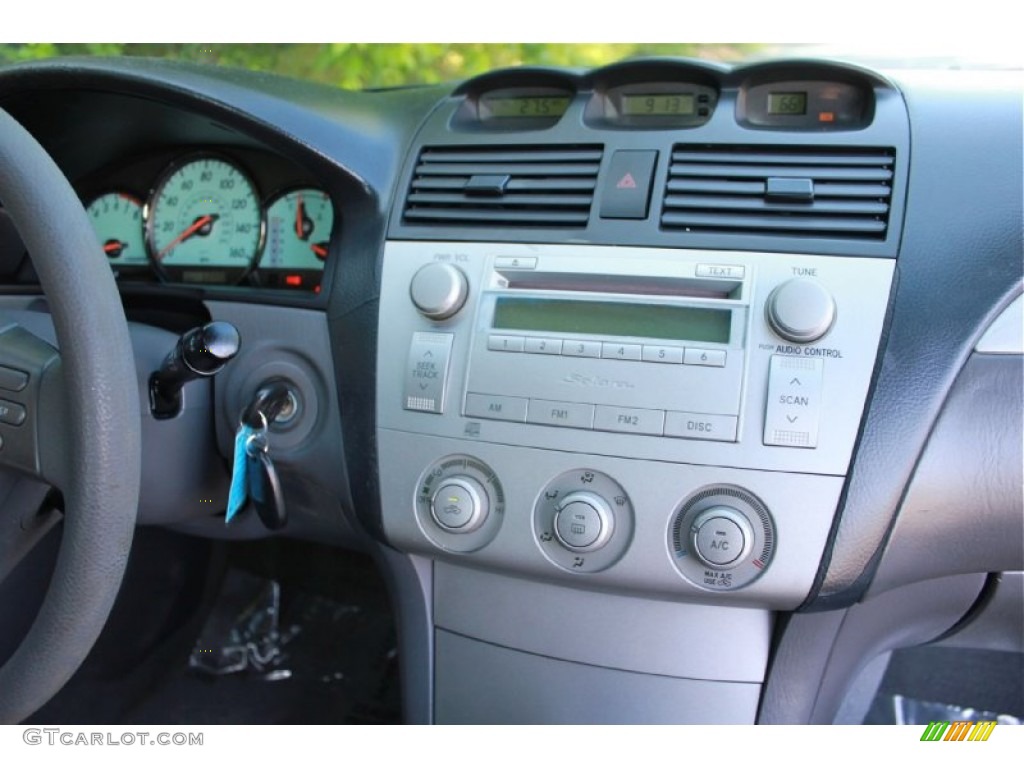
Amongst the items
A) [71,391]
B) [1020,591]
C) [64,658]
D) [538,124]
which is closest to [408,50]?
[538,124]

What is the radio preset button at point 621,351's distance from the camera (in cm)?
115

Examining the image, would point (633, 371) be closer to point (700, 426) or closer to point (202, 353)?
point (700, 426)

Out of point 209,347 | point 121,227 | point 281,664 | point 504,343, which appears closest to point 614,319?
point 504,343

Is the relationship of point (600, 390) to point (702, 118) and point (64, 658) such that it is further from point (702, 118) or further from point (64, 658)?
point (64, 658)

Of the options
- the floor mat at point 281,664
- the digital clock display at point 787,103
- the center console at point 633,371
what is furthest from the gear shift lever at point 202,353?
the floor mat at point 281,664

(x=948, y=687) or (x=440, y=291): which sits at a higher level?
(x=440, y=291)

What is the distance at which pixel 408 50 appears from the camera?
181cm

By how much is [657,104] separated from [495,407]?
55cm

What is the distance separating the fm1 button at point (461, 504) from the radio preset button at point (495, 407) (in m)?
0.10

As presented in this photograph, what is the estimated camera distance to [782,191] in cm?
115

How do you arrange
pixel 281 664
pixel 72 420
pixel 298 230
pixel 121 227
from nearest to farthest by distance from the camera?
pixel 72 420 < pixel 298 230 < pixel 121 227 < pixel 281 664

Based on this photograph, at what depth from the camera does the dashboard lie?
1097mm

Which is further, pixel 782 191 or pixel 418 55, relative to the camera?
pixel 418 55

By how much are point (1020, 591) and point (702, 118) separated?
85 centimetres
